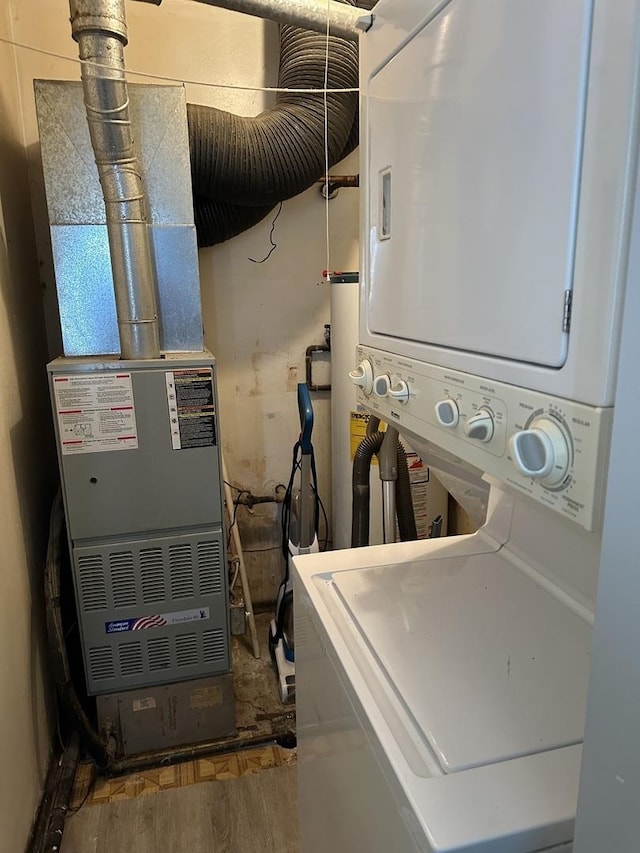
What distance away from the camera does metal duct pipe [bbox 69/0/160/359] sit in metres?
1.50

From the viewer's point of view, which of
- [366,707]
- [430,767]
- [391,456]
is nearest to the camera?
[430,767]

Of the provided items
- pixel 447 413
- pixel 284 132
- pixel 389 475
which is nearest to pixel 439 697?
pixel 447 413

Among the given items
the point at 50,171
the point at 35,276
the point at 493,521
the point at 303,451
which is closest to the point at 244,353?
the point at 303,451

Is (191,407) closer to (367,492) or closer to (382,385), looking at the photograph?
(367,492)

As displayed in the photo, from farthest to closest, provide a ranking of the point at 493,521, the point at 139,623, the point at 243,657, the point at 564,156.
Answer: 1. the point at 243,657
2. the point at 139,623
3. the point at 493,521
4. the point at 564,156

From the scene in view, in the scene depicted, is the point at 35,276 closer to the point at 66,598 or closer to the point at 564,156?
the point at 66,598

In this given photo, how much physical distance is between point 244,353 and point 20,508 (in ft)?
3.59

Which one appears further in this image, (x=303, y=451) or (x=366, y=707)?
(x=303, y=451)

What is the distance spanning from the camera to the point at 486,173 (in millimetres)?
681

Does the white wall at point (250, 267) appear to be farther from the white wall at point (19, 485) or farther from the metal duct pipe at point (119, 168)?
the metal duct pipe at point (119, 168)

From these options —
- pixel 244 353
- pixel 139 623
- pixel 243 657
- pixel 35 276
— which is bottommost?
pixel 243 657

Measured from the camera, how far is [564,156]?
21.7 inches

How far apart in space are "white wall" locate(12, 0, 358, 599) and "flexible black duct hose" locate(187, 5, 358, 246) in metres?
0.31

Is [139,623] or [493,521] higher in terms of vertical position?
[493,521]
